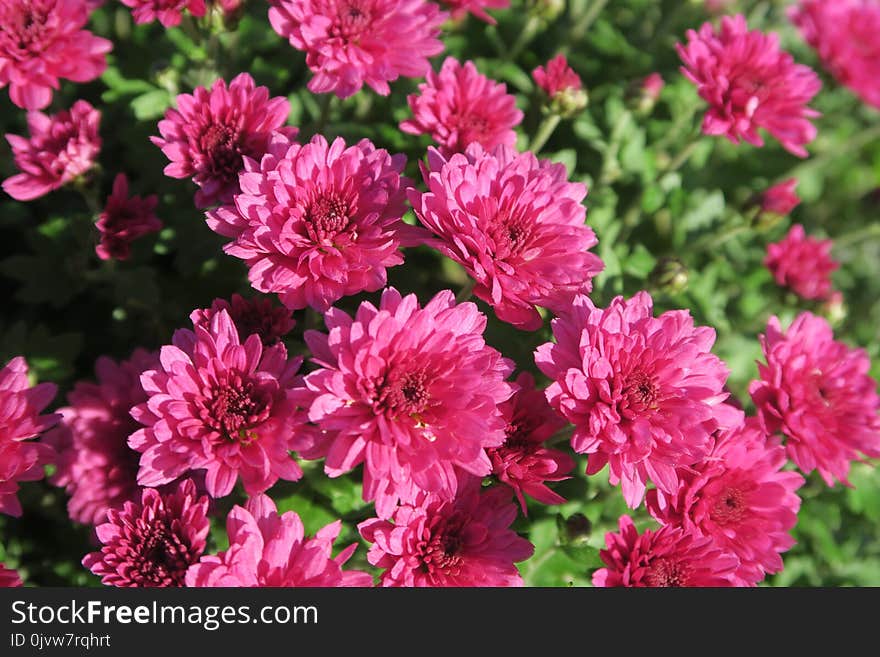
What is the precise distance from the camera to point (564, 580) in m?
2.29

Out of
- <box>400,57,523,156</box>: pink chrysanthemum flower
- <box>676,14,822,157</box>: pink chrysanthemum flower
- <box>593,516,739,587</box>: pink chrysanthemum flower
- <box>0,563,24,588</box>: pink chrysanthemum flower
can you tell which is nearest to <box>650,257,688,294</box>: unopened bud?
<box>676,14,822,157</box>: pink chrysanthemum flower

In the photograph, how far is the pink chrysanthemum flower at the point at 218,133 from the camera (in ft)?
6.24

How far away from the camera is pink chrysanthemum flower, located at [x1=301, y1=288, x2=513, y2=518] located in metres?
1.56

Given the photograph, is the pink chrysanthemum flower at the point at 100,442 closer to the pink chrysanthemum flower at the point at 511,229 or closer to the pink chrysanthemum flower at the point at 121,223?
the pink chrysanthemum flower at the point at 121,223

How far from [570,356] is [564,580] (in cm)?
94

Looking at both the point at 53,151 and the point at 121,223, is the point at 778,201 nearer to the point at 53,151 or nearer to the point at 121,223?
the point at 121,223

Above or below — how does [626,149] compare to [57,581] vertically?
above

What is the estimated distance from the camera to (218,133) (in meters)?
1.93

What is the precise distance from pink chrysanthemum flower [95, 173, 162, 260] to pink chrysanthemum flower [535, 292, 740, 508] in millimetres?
1224

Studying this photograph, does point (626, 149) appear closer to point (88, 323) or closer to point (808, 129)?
point (808, 129)

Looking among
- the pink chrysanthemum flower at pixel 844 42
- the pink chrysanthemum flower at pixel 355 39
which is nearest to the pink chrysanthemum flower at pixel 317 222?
the pink chrysanthemum flower at pixel 355 39

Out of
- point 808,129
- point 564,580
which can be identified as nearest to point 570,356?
point 564,580

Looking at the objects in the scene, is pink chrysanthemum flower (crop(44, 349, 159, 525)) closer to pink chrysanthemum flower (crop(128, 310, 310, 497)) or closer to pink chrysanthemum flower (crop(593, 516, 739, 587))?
pink chrysanthemum flower (crop(128, 310, 310, 497))

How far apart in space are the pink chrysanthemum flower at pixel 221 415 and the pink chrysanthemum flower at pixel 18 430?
32 cm
